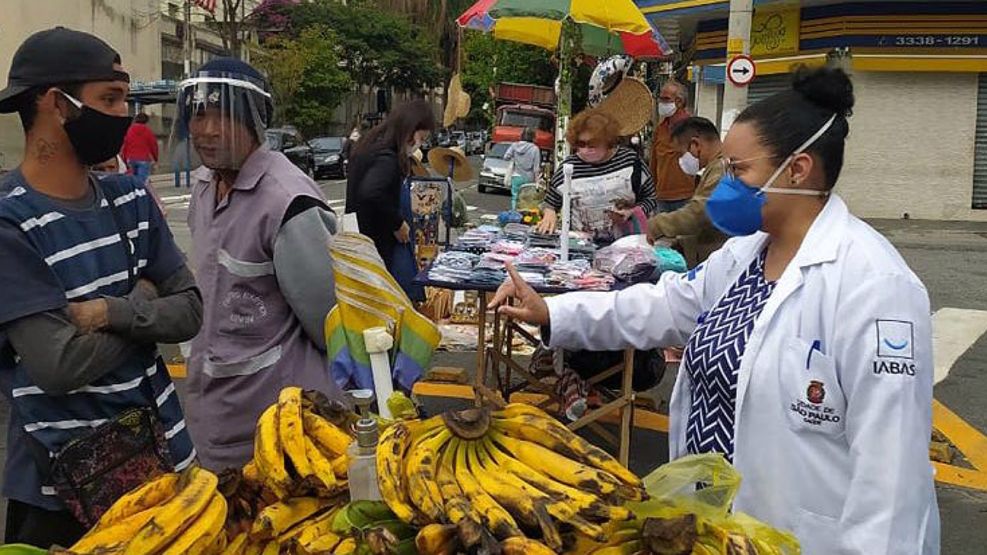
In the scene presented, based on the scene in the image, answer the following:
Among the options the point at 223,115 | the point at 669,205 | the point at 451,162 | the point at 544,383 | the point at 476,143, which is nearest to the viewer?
the point at 223,115

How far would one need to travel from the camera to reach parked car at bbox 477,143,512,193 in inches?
947

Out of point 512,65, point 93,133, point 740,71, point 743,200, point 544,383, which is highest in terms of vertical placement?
point 512,65

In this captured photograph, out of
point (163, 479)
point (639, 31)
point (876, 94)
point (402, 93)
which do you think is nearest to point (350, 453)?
point (163, 479)

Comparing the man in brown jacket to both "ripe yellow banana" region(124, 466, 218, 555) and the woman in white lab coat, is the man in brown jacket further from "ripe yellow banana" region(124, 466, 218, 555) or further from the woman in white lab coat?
"ripe yellow banana" region(124, 466, 218, 555)

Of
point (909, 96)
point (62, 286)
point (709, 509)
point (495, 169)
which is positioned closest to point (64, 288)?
point (62, 286)

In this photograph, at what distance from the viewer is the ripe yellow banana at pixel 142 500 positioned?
1577mm

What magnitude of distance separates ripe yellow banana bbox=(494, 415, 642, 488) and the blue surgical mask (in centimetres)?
90

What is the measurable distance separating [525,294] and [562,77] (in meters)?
6.63

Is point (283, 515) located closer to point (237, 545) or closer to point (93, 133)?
point (237, 545)

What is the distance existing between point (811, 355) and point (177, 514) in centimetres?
139

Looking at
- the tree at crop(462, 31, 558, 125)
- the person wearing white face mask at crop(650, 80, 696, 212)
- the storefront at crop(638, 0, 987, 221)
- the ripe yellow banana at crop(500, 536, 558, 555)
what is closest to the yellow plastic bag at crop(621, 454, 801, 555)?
the ripe yellow banana at crop(500, 536, 558, 555)

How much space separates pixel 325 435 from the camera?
186cm

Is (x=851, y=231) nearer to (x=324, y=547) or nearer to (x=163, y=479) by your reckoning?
(x=324, y=547)

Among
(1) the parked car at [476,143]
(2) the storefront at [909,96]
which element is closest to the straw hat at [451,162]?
(2) the storefront at [909,96]
